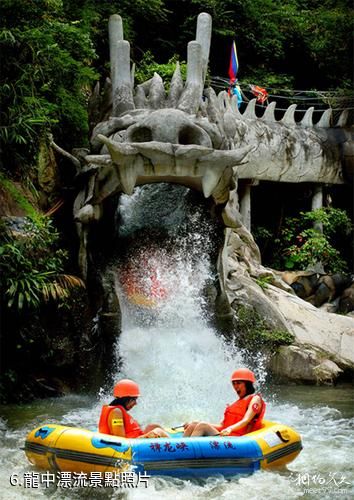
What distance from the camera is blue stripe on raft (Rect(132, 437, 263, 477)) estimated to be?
546cm

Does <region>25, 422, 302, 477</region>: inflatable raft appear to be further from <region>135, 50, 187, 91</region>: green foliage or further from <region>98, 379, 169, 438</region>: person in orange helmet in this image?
<region>135, 50, 187, 91</region>: green foliage

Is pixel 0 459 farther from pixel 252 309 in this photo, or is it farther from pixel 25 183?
pixel 252 309

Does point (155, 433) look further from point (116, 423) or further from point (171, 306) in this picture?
point (171, 306)

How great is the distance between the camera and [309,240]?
51.5 feet

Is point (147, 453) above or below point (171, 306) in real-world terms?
below

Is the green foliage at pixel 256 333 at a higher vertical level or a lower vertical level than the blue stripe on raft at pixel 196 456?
higher

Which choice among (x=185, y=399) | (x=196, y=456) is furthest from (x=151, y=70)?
(x=196, y=456)

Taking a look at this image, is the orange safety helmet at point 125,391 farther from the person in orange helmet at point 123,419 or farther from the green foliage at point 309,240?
the green foliage at point 309,240

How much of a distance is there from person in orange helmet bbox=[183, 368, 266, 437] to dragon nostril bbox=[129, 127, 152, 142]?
331cm

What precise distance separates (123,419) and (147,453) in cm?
56

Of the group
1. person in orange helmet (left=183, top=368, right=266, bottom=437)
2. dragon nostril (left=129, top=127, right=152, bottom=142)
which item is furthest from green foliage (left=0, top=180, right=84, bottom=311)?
person in orange helmet (left=183, top=368, right=266, bottom=437)

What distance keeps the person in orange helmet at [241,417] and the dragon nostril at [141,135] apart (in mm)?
3314

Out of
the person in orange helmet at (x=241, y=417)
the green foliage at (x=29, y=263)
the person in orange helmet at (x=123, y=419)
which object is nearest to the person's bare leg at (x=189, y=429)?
the person in orange helmet at (x=241, y=417)

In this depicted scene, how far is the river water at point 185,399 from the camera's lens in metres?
5.51
